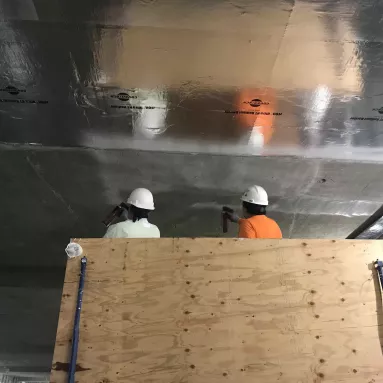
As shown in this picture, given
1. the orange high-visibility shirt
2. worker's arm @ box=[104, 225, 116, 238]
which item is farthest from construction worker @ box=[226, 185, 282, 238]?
worker's arm @ box=[104, 225, 116, 238]

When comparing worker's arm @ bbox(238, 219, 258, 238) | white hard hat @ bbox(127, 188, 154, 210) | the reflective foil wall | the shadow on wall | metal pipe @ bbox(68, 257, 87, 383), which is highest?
the reflective foil wall

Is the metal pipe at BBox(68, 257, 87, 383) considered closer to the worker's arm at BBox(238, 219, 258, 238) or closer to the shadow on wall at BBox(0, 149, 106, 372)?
the worker's arm at BBox(238, 219, 258, 238)

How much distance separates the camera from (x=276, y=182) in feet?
14.0

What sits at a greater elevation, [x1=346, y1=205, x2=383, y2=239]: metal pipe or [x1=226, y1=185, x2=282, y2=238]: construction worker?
[x1=346, y1=205, x2=383, y2=239]: metal pipe

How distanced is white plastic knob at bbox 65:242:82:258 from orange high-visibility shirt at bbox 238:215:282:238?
1.22 meters

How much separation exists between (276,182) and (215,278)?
195 centimetres

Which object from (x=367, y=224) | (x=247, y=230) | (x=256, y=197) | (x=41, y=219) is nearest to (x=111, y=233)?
(x=247, y=230)

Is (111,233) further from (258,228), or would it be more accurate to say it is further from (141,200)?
(258,228)

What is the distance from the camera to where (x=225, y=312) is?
248cm

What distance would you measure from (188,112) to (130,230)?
3.59 feet

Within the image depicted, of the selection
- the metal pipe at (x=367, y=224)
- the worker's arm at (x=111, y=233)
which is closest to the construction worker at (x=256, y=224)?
the worker's arm at (x=111, y=233)

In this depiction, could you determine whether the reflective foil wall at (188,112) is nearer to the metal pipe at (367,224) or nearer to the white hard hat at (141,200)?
the metal pipe at (367,224)

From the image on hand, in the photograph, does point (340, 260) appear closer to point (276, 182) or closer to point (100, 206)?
point (276, 182)

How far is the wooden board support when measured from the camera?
235 cm
